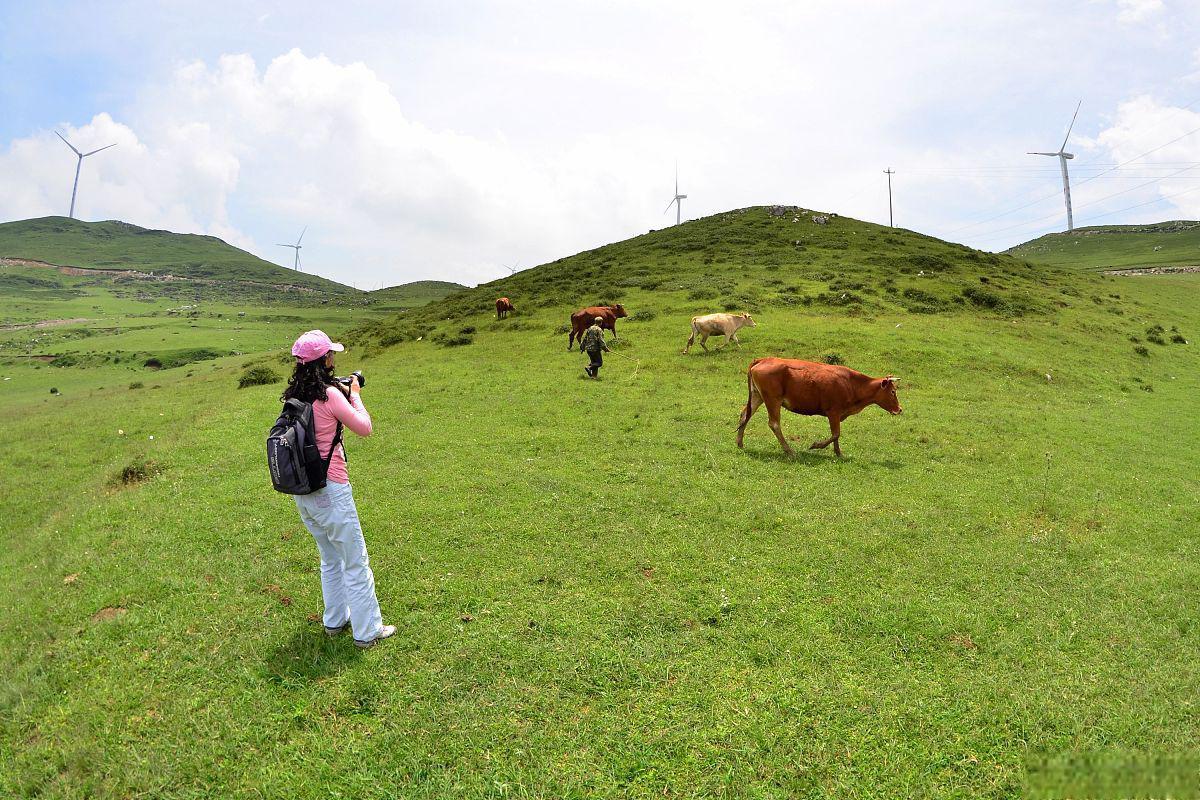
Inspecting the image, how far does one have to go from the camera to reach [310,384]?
5.81 metres

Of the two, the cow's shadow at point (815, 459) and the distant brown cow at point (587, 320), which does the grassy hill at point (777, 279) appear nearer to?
the distant brown cow at point (587, 320)

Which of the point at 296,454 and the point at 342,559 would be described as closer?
the point at 296,454

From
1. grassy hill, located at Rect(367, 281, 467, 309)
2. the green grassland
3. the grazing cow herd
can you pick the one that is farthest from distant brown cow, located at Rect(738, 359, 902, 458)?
grassy hill, located at Rect(367, 281, 467, 309)

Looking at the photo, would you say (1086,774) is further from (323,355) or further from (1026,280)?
(1026,280)

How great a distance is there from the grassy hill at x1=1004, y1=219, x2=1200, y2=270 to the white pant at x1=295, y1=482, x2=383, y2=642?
83436mm

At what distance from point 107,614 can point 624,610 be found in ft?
20.5

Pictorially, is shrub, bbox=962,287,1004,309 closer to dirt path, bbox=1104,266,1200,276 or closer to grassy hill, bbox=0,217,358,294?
Answer: dirt path, bbox=1104,266,1200,276

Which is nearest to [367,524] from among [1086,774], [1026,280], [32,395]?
[1086,774]

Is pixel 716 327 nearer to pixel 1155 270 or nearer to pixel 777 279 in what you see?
pixel 777 279

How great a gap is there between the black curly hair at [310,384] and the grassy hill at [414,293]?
385ft

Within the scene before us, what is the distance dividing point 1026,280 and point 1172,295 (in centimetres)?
1168

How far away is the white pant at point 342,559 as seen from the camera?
19.5 ft

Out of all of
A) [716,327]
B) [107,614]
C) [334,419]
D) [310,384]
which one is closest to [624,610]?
[334,419]

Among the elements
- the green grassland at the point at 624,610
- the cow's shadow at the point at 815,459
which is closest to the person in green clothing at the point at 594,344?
the green grassland at the point at 624,610
